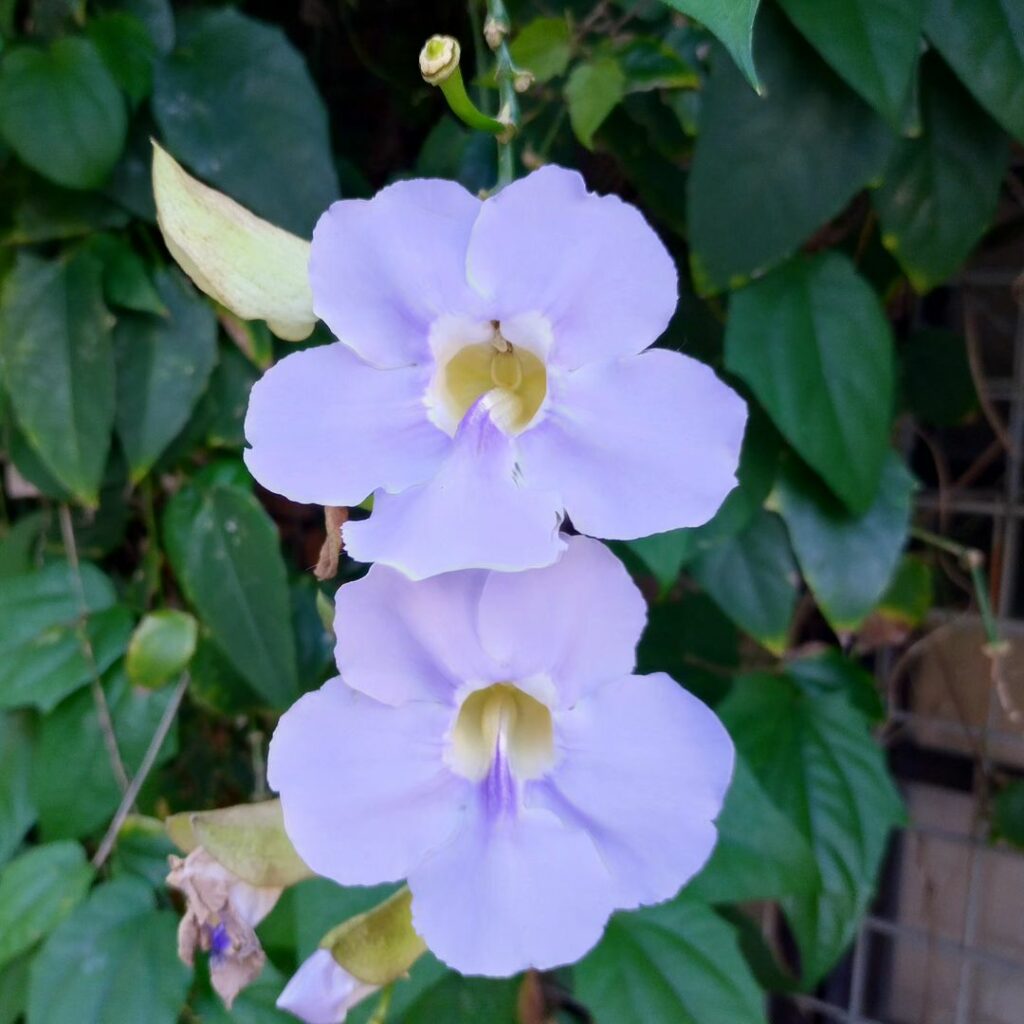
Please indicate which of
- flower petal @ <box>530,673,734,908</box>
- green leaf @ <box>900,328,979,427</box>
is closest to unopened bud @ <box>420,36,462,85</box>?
flower petal @ <box>530,673,734,908</box>

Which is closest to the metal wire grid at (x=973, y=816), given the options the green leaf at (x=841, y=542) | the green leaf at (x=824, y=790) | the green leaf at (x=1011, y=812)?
the green leaf at (x=1011, y=812)

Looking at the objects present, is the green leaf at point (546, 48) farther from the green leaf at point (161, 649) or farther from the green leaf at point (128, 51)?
the green leaf at point (161, 649)

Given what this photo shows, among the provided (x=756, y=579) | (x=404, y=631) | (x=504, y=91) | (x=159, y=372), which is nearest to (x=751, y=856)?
(x=756, y=579)

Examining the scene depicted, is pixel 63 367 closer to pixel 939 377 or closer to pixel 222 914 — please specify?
pixel 222 914

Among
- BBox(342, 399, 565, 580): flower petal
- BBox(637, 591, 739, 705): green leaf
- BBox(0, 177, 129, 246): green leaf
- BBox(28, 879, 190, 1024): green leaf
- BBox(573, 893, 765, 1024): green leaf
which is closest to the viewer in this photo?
BBox(342, 399, 565, 580): flower petal

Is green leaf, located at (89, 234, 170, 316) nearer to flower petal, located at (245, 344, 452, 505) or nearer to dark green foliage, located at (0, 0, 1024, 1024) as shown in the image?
dark green foliage, located at (0, 0, 1024, 1024)

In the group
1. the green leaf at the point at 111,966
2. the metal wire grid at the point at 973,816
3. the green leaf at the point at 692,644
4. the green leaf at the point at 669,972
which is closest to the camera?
the green leaf at the point at 669,972
